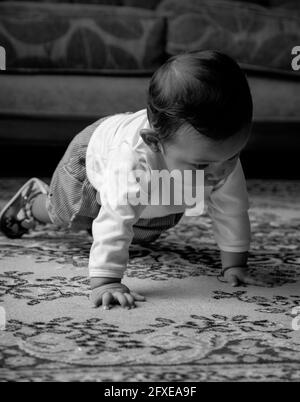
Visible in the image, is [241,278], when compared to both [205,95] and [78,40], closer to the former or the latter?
[205,95]

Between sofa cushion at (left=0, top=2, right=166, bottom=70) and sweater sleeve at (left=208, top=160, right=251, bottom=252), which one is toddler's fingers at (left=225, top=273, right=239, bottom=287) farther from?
sofa cushion at (left=0, top=2, right=166, bottom=70)

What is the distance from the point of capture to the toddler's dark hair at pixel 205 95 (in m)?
0.98

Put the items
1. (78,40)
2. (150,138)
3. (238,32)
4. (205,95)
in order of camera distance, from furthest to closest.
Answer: (238,32)
(78,40)
(150,138)
(205,95)

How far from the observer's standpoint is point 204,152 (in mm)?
1009

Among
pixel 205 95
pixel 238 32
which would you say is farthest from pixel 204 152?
pixel 238 32

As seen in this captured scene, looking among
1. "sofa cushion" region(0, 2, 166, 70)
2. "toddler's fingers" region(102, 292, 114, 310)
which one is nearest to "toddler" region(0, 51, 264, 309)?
"toddler's fingers" region(102, 292, 114, 310)

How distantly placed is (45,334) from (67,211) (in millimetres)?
512

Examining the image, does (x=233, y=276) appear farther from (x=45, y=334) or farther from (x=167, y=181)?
(x=45, y=334)

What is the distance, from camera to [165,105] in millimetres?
1003

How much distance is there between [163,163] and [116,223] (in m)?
0.13

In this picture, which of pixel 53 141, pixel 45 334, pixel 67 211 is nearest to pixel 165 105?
pixel 45 334

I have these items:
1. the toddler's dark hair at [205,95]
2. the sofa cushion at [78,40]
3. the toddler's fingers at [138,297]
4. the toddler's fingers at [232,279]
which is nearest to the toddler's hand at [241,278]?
the toddler's fingers at [232,279]

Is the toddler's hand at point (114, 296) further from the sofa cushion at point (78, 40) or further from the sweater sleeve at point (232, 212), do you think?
the sofa cushion at point (78, 40)

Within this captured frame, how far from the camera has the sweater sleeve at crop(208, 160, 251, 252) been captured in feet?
4.01
